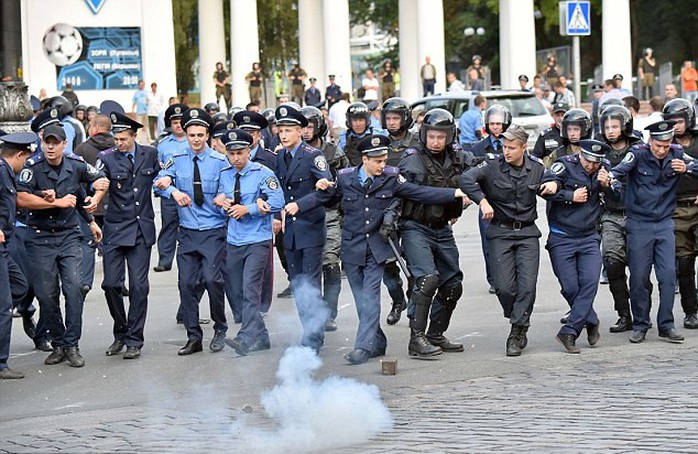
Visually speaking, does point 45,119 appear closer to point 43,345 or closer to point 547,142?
point 43,345

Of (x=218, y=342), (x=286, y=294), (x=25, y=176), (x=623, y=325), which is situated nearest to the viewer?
(x=25, y=176)

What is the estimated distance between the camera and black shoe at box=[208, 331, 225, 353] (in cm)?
1163

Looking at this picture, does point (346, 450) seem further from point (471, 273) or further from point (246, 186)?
point (471, 273)

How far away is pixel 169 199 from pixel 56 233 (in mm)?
1551

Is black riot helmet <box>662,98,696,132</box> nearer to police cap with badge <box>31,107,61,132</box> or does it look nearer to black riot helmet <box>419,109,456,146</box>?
black riot helmet <box>419,109,456,146</box>

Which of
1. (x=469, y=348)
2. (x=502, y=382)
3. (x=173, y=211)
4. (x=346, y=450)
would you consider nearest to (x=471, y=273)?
(x=173, y=211)

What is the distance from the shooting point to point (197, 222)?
456 inches

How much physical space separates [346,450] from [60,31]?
110 feet

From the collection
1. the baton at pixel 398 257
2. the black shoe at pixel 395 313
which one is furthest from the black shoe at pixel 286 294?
the baton at pixel 398 257

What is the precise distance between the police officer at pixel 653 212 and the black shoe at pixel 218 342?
3.32 m

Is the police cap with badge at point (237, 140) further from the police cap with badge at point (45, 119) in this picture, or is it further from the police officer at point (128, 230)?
the police cap with badge at point (45, 119)


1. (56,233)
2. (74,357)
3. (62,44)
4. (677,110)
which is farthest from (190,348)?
(62,44)

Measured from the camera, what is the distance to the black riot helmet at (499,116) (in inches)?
531

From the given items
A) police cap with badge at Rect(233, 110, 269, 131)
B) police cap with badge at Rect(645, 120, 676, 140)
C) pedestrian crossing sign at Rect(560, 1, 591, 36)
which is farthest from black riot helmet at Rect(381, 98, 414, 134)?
pedestrian crossing sign at Rect(560, 1, 591, 36)
